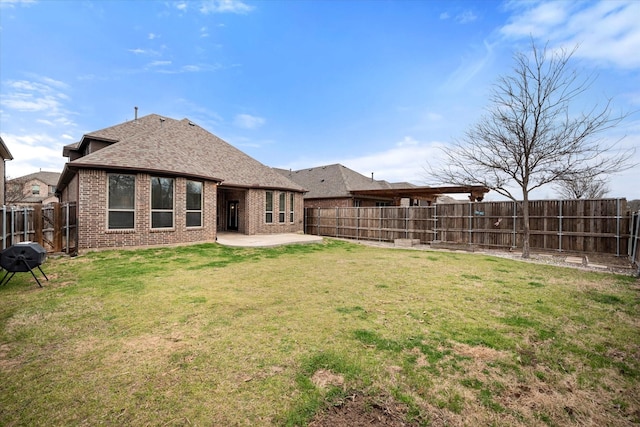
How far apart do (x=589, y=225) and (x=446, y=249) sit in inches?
214

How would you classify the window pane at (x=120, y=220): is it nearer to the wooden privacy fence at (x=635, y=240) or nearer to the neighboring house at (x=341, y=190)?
the neighboring house at (x=341, y=190)

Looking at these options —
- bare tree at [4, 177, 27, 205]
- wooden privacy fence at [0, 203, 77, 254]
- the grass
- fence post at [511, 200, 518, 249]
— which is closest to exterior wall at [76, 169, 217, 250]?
wooden privacy fence at [0, 203, 77, 254]

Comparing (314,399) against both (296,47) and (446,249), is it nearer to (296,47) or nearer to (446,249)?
(446,249)

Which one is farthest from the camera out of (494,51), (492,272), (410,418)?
(494,51)

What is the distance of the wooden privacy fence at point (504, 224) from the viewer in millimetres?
10156

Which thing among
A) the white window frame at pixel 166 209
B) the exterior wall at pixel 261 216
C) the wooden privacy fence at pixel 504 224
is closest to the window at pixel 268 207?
the exterior wall at pixel 261 216

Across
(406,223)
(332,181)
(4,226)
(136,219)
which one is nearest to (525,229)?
(406,223)

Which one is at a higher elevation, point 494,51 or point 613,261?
point 494,51

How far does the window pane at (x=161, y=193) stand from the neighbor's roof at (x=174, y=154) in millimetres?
577

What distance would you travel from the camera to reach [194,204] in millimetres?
12930

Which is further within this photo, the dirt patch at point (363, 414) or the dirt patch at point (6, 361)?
the dirt patch at point (6, 361)

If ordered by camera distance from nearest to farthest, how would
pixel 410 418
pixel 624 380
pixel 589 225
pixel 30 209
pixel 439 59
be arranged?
pixel 410 418 < pixel 624 380 < pixel 30 209 < pixel 589 225 < pixel 439 59

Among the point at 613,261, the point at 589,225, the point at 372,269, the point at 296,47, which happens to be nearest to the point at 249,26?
the point at 296,47

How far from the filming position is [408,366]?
9.34 ft
